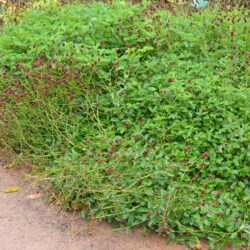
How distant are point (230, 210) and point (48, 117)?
1776 millimetres

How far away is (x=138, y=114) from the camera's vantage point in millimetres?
4246

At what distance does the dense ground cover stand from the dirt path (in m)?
0.10

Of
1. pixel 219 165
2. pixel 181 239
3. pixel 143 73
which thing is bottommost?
pixel 181 239

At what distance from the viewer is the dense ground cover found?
364 centimetres

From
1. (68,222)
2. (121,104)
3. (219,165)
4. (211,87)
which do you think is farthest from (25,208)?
(211,87)

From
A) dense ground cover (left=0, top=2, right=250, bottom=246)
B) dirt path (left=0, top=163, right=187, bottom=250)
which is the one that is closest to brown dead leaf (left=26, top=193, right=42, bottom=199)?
dirt path (left=0, top=163, right=187, bottom=250)

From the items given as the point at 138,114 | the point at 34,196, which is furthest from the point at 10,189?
the point at 138,114

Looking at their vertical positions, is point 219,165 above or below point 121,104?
below

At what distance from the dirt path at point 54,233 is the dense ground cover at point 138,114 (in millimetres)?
101

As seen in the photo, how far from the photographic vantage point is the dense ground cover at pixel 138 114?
3.64 m

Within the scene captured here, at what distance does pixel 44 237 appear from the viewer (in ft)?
11.8

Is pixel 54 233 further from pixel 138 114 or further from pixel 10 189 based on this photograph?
pixel 138 114

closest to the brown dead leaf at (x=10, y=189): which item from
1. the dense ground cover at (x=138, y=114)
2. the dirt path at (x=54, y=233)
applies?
the dirt path at (x=54, y=233)

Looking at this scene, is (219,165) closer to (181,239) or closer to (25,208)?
(181,239)
